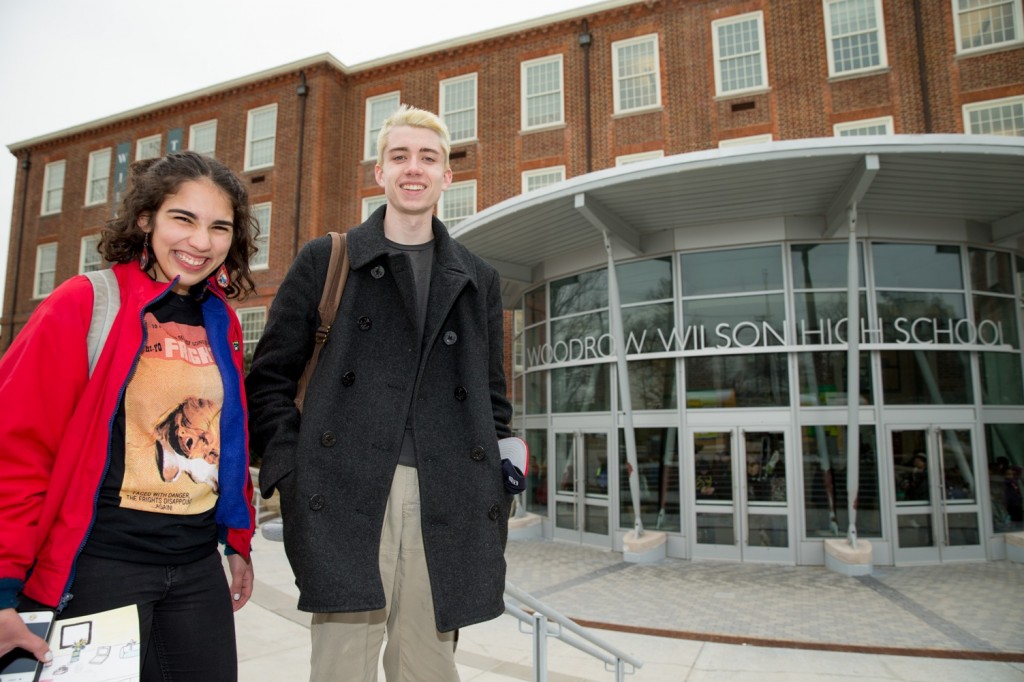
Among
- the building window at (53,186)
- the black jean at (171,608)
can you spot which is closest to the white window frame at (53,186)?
the building window at (53,186)

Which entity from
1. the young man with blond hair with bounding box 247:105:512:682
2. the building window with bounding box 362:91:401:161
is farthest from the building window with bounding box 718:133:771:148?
the young man with blond hair with bounding box 247:105:512:682

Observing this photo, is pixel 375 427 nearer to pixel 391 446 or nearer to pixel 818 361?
pixel 391 446

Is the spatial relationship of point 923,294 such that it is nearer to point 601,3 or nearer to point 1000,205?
point 1000,205

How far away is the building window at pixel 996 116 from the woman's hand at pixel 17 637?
1918cm

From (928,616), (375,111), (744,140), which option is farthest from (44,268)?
(928,616)

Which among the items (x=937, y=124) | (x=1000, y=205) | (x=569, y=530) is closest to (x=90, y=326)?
(x=569, y=530)

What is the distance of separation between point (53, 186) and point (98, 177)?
297 cm

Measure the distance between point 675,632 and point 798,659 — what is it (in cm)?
120

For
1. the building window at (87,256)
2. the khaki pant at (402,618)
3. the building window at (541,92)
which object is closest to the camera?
the khaki pant at (402,618)

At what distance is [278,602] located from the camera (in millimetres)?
6406

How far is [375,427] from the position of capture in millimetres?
1768

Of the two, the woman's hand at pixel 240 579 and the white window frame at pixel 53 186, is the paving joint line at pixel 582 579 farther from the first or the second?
the white window frame at pixel 53 186

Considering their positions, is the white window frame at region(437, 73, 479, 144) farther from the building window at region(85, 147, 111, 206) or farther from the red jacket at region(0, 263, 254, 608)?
the red jacket at region(0, 263, 254, 608)

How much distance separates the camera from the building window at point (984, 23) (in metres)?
15.7
